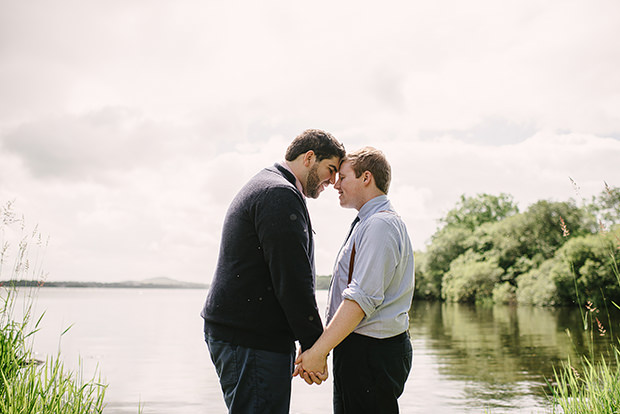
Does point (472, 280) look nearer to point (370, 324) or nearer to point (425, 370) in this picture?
point (425, 370)

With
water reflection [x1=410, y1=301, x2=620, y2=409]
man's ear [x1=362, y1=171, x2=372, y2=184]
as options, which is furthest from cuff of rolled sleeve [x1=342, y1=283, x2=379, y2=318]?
water reflection [x1=410, y1=301, x2=620, y2=409]

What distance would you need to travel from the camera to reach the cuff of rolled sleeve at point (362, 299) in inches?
110

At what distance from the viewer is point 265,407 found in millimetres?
2693

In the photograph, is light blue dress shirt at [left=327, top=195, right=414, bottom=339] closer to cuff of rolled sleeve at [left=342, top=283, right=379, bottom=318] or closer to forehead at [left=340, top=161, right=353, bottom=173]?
cuff of rolled sleeve at [left=342, top=283, right=379, bottom=318]

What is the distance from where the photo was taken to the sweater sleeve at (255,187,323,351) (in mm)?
2670

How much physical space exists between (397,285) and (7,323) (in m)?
3.41

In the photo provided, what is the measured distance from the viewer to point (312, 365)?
2816 millimetres

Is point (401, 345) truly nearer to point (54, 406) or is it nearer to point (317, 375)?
point (317, 375)

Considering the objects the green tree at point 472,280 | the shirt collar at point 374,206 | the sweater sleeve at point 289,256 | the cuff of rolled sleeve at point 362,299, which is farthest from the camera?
the green tree at point 472,280

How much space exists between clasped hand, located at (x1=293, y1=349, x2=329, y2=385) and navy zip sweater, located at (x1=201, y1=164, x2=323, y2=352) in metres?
0.05

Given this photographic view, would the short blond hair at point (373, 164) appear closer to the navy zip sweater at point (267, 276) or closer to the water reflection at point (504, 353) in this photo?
the navy zip sweater at point (267, 276)

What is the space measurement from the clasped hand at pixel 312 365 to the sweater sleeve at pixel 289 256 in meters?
0.09

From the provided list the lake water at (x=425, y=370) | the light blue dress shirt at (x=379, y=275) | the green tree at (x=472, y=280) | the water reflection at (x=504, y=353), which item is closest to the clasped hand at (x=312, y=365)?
the light blue dress shirt at (x=379, y=275)

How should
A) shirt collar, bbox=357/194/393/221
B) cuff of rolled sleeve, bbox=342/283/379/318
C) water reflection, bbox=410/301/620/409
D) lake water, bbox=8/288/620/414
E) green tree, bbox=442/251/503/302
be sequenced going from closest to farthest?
cuff of rolled sleeve, bbox=342/283/379/318 → shirt collar, bbox=357/194/393/221 → lake water, bbox=8/288/620/414 → water reflection, bbox=410/301/620/409 → green tree, bbox=442/251/503/302
